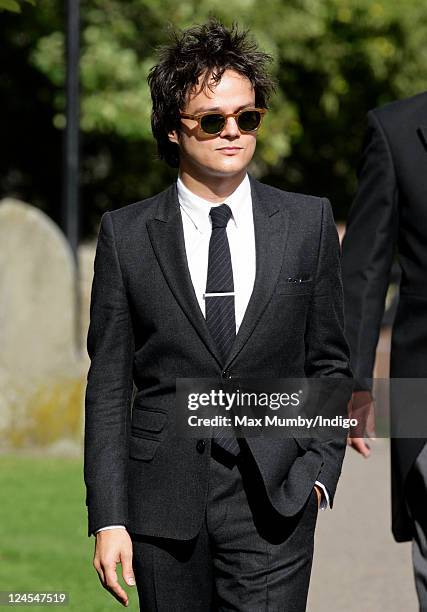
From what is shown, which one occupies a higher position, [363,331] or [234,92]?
[234,92]

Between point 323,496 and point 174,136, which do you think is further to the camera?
point 174,136

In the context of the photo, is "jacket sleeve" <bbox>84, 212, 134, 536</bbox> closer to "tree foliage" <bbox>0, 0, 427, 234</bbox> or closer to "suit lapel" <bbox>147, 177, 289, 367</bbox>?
"suit lapel" <bbox>147, 177, 289, 367</bbox>

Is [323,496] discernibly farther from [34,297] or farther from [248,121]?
[34,297]

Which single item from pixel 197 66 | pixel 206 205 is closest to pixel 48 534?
pixel 206 205

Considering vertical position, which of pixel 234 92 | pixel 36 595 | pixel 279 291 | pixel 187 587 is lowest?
pixel 36 595

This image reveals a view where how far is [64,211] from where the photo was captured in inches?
568

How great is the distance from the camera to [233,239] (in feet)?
12.8

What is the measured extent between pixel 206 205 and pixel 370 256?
1.00m

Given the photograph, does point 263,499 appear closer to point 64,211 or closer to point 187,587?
point 187,587

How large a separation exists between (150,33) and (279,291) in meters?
16.2

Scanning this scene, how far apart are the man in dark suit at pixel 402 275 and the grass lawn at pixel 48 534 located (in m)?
2.81

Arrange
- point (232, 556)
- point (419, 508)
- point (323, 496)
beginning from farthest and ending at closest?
point (419, 508)
point (323, 496)
point (232, 556)

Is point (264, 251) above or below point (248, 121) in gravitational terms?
below

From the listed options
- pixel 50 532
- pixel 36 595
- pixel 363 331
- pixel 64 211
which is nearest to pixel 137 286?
pixel 363 331
